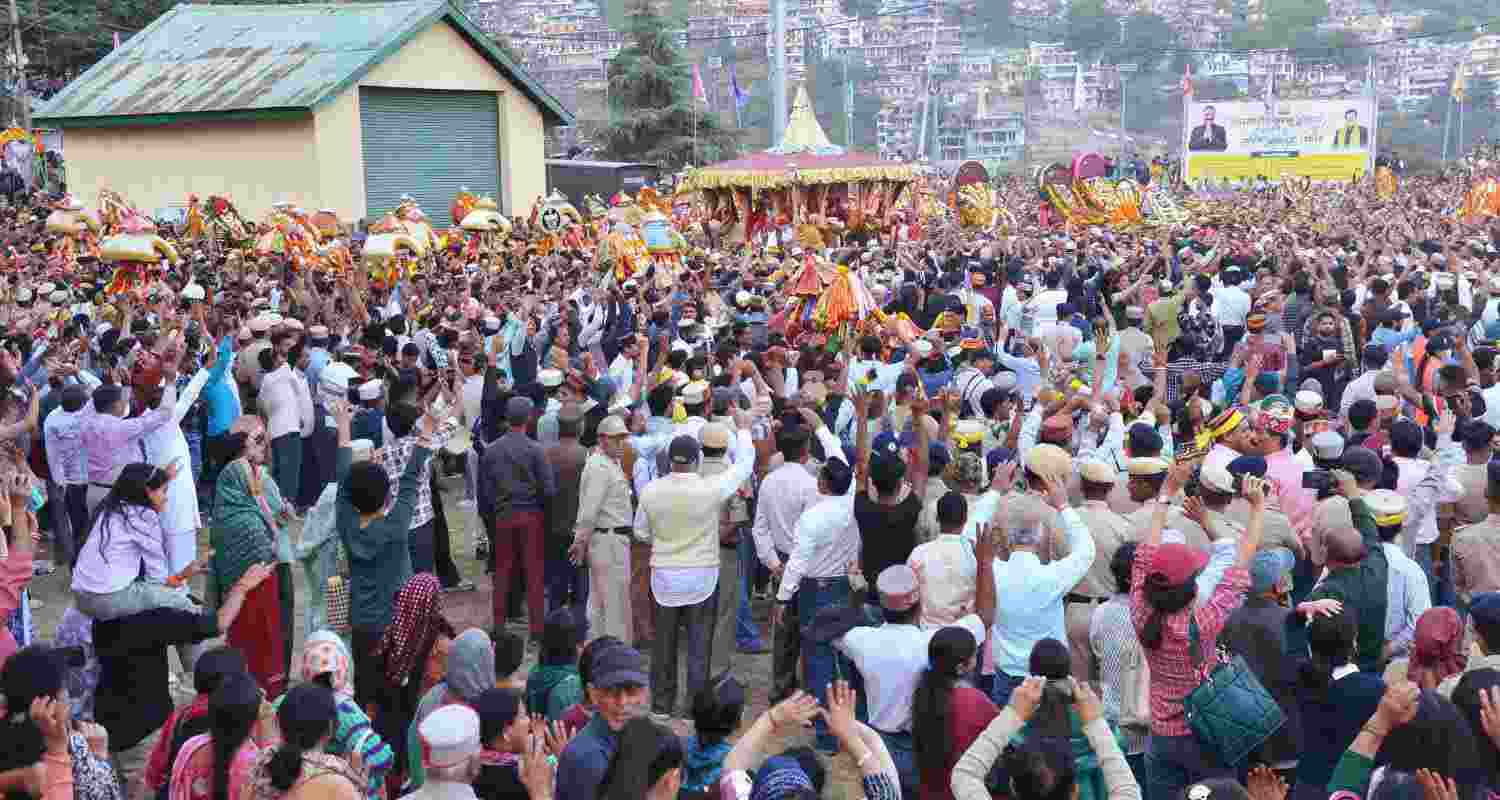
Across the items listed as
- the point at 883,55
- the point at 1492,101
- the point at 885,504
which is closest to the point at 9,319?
the point at 885,504

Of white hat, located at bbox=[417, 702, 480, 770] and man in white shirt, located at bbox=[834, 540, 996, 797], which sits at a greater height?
white hat, located at bbox=[417, 702, 480, 770]

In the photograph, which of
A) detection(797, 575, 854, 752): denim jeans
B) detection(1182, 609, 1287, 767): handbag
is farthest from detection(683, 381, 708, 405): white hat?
detection(1182, 609, 1287, 767): handbag

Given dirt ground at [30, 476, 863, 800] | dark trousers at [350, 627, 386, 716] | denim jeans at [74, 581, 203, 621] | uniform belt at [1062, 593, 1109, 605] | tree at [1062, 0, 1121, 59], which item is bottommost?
dirt ground at [30, 476, 863, 800]

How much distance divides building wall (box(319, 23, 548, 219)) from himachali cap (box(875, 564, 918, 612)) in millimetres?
21981

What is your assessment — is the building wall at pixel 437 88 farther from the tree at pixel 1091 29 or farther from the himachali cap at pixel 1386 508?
the tree at pixel 1091 29

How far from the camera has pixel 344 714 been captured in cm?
489

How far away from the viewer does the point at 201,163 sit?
27109 mm

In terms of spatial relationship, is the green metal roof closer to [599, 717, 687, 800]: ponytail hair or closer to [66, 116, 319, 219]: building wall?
[66, 116, 319, 219]: building wall

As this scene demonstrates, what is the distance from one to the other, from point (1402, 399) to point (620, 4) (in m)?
133

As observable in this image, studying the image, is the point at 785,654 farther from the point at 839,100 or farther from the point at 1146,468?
the point at 839,100

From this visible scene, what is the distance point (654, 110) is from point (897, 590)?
42785 millimetres

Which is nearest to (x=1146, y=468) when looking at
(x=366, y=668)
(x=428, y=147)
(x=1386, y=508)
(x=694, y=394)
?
(x=1386, y=508)

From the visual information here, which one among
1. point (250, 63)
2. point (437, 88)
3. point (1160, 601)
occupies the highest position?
point (250, 63)

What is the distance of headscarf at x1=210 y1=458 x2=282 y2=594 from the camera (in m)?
6.95
